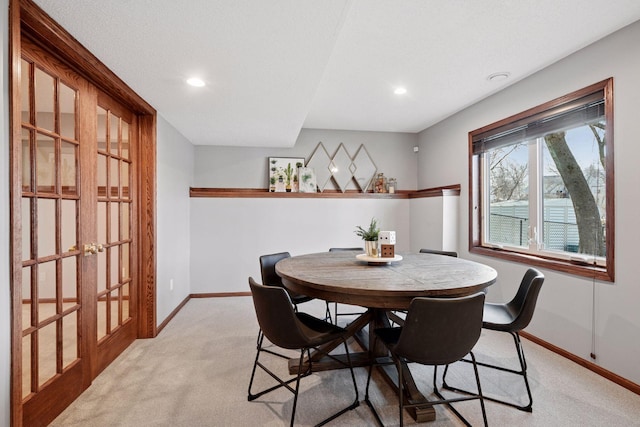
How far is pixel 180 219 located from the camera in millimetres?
3861

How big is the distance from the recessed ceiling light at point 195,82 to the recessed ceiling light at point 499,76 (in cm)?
252

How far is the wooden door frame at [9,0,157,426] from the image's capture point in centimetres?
141

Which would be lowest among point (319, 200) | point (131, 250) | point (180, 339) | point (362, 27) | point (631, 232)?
point (180, 339)

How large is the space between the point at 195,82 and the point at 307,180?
242cm

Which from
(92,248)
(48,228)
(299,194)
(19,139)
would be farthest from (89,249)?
(299,194)

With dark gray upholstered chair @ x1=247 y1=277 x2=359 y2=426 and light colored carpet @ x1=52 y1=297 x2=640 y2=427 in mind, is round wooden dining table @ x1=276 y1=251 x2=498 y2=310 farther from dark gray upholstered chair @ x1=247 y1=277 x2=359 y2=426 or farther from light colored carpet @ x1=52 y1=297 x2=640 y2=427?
light colored carpet @ x1=52 y1=297 x2=640 y2=427

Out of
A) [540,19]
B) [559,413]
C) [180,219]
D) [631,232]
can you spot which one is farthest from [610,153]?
[180,219]

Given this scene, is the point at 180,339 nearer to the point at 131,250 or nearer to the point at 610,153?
the point at 131,250

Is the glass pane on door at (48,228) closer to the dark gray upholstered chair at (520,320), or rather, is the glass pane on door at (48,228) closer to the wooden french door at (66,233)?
the wooden french door at (66,233)

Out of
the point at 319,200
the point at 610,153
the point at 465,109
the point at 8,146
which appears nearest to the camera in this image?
the point at 8,146

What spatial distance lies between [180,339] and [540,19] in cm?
377

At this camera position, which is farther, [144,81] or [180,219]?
[180,219]

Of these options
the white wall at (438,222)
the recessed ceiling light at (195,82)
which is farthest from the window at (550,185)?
the recessed ceiling light at (195,82)

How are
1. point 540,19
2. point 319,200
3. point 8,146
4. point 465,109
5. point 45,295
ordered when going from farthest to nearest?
point 319,200 < point 465,109 < point 540,19 < point 45,295 < point 8,146
